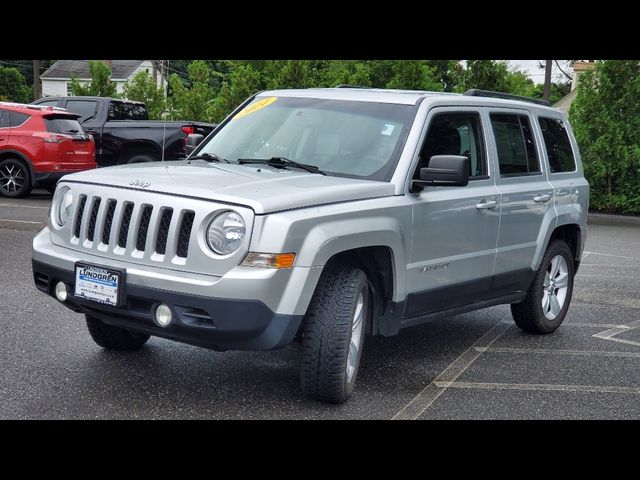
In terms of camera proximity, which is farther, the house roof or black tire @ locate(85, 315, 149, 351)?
the house roof

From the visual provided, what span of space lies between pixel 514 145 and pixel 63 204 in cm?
348

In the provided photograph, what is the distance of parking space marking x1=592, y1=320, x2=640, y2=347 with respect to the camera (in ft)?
24.1

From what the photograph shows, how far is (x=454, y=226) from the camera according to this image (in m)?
5.95

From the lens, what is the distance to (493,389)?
5.71 m

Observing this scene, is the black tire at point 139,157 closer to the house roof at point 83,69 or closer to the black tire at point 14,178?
the black tire at point 14,178

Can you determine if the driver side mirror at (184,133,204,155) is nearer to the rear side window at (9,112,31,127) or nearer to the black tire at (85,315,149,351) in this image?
the black tire at (85,315,149,351)

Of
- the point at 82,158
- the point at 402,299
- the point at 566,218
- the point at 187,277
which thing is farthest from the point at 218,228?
the point at 82,158

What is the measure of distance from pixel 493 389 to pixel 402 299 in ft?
2.86

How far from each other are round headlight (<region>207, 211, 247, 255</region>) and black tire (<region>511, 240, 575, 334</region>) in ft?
10.9

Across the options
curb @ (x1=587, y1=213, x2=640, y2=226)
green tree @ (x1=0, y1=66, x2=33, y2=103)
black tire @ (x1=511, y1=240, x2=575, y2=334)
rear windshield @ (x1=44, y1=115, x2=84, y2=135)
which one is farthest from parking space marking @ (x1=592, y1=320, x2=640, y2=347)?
green tree @ (x1=0, y1=66, x2=33, y2=103)

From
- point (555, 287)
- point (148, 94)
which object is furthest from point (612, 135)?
point (555, 287)

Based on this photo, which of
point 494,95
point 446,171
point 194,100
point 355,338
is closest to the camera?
point 355,338

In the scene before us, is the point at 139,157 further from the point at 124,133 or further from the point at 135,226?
the point at 135,226

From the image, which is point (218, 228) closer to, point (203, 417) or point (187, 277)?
point (187, 277)
